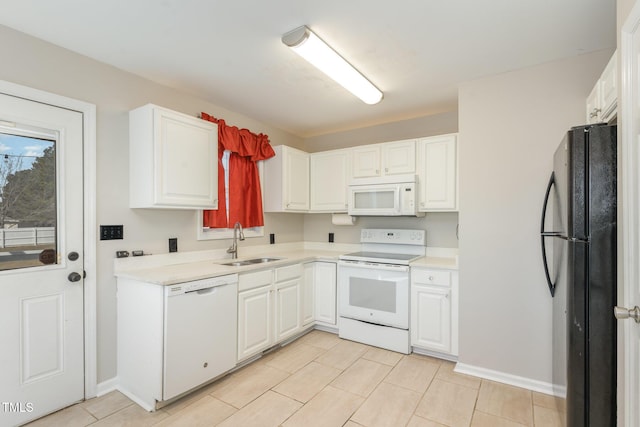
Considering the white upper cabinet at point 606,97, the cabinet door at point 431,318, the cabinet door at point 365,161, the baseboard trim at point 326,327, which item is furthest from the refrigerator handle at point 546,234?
the baseboard trim at point 326,327

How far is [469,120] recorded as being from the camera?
8.57 ft

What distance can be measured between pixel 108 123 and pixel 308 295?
7.95 ft

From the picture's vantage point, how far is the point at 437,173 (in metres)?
3.05

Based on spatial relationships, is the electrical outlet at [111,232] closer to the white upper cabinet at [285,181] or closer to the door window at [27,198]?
the door window at [27,198]

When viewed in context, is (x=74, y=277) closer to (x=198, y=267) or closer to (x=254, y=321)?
(x=198, y=267)

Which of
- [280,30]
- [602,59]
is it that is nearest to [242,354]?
[280,30]

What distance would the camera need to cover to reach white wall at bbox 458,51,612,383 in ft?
7.55

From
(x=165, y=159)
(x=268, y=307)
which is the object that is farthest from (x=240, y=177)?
(x=268, y=307)

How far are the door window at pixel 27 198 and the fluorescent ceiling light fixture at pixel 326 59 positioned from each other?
1.74 meters

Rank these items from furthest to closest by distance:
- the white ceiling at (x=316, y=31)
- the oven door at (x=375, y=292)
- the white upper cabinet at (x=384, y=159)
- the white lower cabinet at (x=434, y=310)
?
the white upper cabinet at (x=384, y=159)
the oven door at (x=375, y=292)
the white lower cabinet at (x=434, y=310)
the white ceiling at (x=316, y=31)

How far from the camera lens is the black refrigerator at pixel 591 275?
133cm

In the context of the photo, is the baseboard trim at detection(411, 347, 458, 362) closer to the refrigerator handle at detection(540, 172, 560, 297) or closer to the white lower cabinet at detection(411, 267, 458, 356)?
the white lower cabinet at detection(411, 267, 458, 356)

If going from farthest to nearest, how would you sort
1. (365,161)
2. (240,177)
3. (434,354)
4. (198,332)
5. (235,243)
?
(365,161) < (240,177) < (235,243) < (434,354) < (198,332)

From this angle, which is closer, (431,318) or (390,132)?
(431,318)
